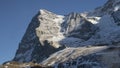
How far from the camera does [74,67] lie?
425ft

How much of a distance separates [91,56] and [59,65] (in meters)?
13.3

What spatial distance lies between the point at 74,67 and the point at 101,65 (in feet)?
41.2

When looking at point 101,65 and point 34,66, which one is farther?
point 34,66

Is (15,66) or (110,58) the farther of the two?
(15,66)

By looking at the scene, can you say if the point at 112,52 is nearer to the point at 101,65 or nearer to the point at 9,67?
the point at 101,65

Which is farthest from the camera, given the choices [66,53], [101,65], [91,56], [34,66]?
[66,53]

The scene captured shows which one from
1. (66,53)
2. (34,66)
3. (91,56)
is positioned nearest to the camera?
(91,56)

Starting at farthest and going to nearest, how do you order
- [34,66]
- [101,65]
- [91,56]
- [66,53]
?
[66,53], [34,66], [91,56], [101,65]

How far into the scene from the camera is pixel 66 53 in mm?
155625

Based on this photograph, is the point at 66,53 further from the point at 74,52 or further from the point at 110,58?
the point at 110,58

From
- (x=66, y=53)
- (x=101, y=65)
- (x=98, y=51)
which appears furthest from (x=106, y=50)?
(x=66, y=53)

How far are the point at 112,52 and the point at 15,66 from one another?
4239 cm

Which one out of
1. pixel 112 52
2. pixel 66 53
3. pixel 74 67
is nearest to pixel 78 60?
pixel 74 67

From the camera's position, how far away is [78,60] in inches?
5207
